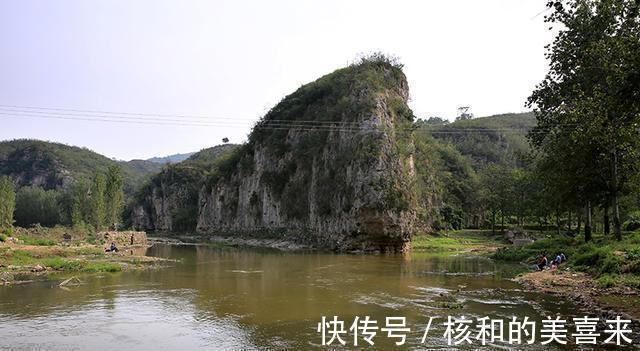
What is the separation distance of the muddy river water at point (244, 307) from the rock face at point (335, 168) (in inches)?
957

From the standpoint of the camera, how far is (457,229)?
314 feet

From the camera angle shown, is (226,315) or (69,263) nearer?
(226,315)

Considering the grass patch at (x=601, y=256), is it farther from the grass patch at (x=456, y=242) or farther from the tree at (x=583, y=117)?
the grass patch at (x=456, y=242)

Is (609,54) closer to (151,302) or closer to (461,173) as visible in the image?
(151,302)

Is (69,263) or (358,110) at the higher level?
(358,110)

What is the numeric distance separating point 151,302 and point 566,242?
113ft

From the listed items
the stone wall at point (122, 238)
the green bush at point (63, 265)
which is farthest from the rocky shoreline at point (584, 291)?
the stone wall at point (122, 238)

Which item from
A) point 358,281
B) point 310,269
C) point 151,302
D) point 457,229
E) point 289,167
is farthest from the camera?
point 457,229

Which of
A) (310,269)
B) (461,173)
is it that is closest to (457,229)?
(461,173)

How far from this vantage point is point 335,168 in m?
68.4

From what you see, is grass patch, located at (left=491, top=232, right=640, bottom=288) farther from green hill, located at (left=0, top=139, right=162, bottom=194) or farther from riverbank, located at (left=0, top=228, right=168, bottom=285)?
green hill, located at (left=0, top=139, right=162, bottom=194)

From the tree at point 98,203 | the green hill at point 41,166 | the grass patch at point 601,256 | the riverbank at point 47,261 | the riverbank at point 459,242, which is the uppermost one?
the green hill at point 41,166

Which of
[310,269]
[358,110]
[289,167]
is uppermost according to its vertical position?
Answer: [358,110]

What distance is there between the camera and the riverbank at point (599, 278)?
2025 cm
